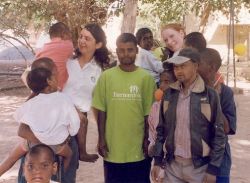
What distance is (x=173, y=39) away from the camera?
4055 millimetres

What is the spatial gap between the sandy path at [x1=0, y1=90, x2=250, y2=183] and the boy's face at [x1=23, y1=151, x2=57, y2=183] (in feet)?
8.72

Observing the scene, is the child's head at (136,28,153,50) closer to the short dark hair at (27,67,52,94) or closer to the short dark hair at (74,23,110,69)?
the short dark hair at (74,23,110,69)

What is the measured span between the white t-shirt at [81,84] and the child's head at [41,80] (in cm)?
38

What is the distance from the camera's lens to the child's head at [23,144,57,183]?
2.95 meters

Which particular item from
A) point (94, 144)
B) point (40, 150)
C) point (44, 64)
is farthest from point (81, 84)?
point (94, 144)

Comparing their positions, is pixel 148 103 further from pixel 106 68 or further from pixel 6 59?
pixel 6 59

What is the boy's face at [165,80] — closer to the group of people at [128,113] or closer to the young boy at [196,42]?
the group of people at [128,113]

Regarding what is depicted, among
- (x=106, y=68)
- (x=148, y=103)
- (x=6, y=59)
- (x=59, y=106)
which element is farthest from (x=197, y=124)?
(x=6, y=59)

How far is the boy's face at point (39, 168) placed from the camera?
2951 millimetres

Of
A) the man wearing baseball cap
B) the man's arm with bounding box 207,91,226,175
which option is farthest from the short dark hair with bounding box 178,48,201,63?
the man's arm with bounding box 207,91,226,175

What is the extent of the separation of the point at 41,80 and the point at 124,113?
696 mm

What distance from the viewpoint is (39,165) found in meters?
2.99

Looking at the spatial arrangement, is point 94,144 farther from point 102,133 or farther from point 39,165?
point 39,165

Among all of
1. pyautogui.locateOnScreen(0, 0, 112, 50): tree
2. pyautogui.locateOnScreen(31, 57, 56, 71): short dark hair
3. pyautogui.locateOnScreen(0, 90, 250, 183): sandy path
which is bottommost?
pyautogui.locateOnScreen(0, 90, 250, 183): sandy path
